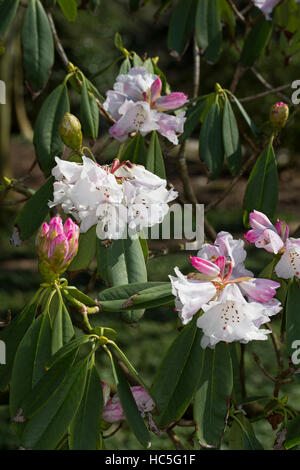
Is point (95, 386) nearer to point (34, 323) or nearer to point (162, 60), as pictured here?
point (34, 323)

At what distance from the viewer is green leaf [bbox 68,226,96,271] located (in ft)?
3.35

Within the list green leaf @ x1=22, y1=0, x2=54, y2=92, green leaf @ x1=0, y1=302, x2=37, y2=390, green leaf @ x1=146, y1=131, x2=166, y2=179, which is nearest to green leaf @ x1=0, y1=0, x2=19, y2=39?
green leaf @ x1=22, y1=0, x2=54, y2=92

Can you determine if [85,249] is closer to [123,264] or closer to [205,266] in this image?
[123,264]

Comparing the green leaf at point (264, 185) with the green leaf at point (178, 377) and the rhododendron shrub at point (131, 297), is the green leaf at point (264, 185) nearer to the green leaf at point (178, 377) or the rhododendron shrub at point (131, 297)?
the rhododendron shrub at point (131, 297)

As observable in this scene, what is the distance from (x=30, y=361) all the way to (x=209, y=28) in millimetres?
946

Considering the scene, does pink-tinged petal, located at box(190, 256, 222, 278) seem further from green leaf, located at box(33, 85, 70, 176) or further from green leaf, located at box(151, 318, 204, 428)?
green leaf, located at box(33, 85, 70, 176)

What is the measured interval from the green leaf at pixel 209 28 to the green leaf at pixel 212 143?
0.86 feet

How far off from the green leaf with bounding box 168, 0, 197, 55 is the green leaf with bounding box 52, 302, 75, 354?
34.5 inches

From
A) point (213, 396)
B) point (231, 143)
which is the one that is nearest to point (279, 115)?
point (231, 143)

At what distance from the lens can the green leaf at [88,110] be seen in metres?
1.19

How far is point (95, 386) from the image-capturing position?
84 cm

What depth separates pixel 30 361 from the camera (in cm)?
86

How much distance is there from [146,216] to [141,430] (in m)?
0.31
